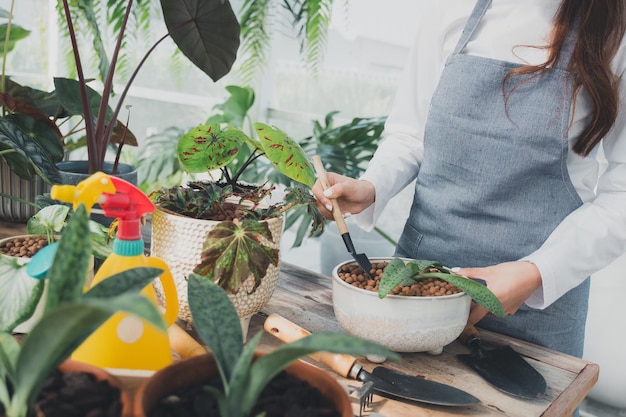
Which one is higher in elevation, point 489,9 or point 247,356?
point 489,9

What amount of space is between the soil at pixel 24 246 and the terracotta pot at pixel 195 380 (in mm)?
431

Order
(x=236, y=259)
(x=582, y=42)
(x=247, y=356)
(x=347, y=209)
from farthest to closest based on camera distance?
(x=347, y=209), (x=582, y=42), (x=236, y=259), (x=247, y=356)

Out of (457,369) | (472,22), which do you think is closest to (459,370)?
(457,369)

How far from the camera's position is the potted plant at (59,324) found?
390 mm

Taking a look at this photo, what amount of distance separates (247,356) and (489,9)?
1041 mm

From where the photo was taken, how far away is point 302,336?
0.81m

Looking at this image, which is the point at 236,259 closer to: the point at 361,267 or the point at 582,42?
the point at 361,267

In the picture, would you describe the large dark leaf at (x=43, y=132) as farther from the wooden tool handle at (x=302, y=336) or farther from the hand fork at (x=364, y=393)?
the hand fork at (x=364, y=393)

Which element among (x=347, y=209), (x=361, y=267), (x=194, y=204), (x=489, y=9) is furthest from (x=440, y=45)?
(x=194, y=204)

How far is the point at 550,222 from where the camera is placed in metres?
1.13

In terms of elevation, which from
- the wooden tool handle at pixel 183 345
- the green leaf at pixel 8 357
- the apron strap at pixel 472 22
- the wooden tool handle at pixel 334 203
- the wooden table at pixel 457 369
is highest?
the apron strap at pixel 472 22

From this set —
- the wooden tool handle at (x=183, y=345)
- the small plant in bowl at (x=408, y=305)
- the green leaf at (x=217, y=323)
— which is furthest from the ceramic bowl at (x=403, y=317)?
the green leaf at (x=217, y=323)

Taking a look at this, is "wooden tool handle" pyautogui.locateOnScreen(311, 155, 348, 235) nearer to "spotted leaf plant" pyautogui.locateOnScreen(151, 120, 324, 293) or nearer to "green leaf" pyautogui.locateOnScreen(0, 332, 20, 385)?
"spotted leaf plant" pyautogui.locateOnScreen(151, 120, 324, 293)

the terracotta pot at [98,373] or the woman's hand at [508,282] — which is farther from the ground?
the terracotta pot at [98,373]
